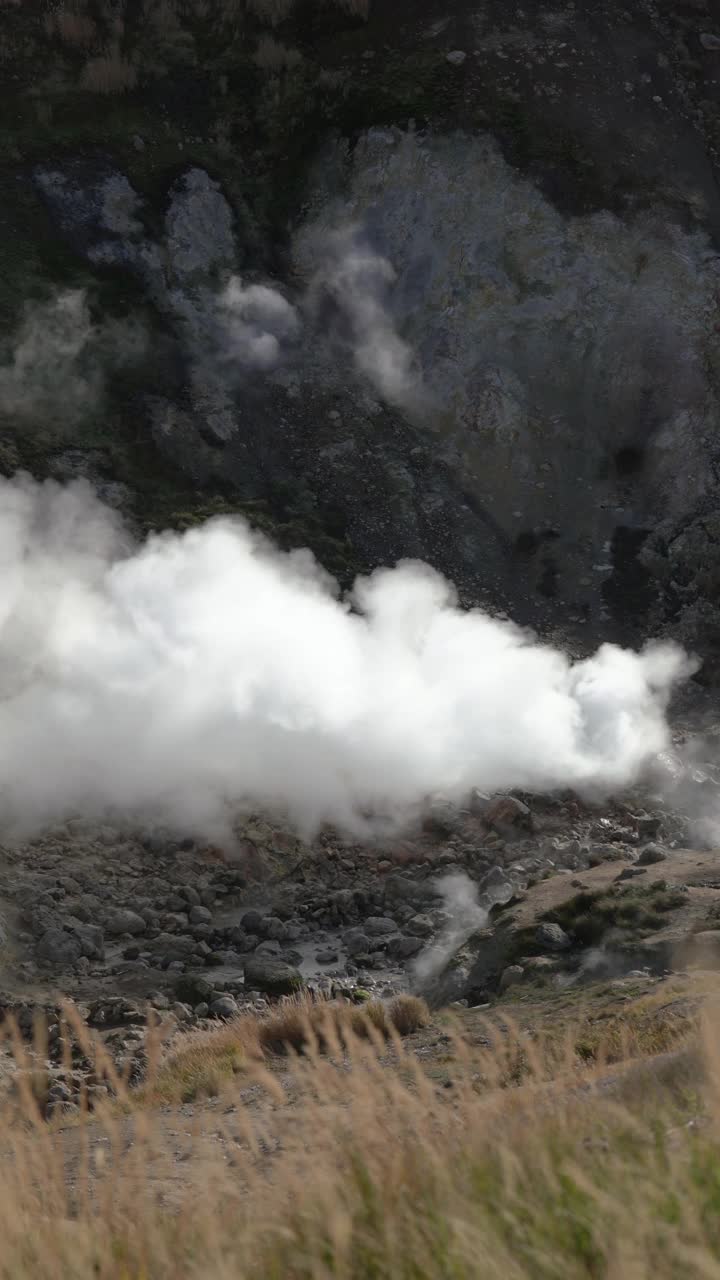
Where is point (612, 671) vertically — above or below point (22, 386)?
below

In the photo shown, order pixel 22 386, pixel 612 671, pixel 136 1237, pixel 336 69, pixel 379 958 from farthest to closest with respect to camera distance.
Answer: pixel 336 69 → pixel 22 386 → pixel 612 671 → pixel 379 958 → pixel 136 1237

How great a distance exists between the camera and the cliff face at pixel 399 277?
19.7m

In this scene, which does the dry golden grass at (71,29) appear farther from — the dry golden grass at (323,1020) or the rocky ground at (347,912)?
the dry golden grass at (323,1020)

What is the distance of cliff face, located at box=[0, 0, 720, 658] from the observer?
19734mm

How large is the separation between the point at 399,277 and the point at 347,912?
14539 mm

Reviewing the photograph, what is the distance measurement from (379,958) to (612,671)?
23.6 ft

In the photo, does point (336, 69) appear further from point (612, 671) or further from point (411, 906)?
point (411, 906)

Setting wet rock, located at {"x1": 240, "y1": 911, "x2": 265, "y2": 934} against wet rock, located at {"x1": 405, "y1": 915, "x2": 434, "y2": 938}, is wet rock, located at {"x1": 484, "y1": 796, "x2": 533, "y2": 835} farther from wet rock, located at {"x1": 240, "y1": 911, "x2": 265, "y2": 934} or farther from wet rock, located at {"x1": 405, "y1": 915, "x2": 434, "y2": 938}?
wet rock, located at {"x1": 240, "y1": 911, "x2": 265, "y2": 934}

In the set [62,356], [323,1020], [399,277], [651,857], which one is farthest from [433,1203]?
[399,277]

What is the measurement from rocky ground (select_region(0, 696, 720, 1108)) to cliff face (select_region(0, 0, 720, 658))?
602cm

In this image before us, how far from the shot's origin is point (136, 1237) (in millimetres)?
2602

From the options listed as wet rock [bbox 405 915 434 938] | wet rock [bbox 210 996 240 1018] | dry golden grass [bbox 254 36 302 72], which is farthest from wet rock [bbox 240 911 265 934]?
dry golden grass [bbox 254 36 302 72]

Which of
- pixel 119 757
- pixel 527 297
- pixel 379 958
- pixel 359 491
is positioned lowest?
pixel 379 958

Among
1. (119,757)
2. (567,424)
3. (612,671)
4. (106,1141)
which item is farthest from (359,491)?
(106,1141)
